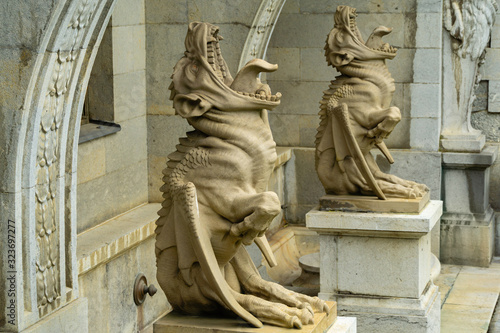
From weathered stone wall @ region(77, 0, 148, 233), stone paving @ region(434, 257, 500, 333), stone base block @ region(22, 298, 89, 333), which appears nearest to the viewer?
stone base block @ region(22, 298, 89, 333)

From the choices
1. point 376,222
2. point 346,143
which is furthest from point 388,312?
point 346,143

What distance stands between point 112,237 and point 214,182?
2410 millimetres

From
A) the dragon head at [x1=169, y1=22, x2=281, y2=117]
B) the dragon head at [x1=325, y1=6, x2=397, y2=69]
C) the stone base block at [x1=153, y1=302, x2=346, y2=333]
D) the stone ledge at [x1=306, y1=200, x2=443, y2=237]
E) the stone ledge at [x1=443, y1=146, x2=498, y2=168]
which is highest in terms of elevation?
the dragon head at [x1=325, y1=6, x2=397, y2=69]

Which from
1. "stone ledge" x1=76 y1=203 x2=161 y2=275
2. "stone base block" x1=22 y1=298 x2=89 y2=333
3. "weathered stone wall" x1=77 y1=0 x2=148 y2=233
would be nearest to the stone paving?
"stone ledge" x1=76 y1=203 x2=161 y2=275

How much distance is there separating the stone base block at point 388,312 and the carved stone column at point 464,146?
112 inches

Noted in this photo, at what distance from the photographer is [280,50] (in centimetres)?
1063

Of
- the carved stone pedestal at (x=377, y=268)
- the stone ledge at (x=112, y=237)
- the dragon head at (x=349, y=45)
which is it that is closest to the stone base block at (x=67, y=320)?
the stone ledge at (x=112, y=237)

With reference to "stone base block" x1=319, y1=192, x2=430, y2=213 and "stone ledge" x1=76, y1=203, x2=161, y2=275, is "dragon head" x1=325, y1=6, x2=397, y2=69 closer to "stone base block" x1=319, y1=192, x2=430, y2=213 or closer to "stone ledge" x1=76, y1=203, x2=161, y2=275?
"stone base block" x1=319, y1=192, x2=430, y2=213

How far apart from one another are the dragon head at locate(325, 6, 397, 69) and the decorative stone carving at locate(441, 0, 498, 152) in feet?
9.43

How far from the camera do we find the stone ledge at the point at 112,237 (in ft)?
21.3

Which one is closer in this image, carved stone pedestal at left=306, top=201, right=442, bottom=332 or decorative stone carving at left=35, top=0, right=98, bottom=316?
decorative stone carving at left=35, top=0, right=98, bottom=316

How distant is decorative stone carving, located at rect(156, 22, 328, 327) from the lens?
4570 millimetres

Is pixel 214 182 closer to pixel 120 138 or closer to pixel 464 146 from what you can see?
pixel 120 138

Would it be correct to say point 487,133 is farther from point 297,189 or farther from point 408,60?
point 297,189
